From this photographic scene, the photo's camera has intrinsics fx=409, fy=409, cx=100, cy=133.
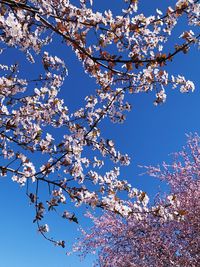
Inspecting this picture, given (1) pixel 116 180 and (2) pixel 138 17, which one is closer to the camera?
(2) pixel 138 17

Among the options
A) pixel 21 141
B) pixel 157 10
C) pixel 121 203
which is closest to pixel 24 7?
pixel 157 10

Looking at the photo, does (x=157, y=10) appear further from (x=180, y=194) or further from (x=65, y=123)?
(x=180, y=194)

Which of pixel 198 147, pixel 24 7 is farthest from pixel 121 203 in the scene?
pixel 198 147

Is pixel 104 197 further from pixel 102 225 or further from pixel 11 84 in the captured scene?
pixel 102 225

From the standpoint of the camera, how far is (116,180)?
23.3 ft

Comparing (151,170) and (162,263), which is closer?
(162,263)

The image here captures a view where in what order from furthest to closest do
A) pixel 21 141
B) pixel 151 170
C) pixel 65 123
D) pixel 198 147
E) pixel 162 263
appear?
pixel 151 170 < pixel 198 147 < pixel 162 263 < pixel 65 123 < pixel 21 141

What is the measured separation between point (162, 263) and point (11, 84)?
11.7 meters

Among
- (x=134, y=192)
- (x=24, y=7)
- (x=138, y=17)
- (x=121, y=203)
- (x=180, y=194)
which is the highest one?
(x=180, y=194)

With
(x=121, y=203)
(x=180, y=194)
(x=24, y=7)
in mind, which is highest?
(x=180, y=194)

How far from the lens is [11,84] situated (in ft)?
21.2

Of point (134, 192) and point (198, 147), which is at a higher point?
point (198, 147)

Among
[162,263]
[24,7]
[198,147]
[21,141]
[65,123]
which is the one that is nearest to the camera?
[24,7]

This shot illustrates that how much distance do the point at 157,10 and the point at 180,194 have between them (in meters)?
11.9
